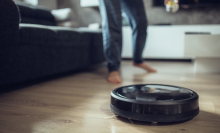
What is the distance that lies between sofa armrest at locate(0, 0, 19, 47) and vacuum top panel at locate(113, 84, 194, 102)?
1.93 feet

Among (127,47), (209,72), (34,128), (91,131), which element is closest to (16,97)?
(34,128)

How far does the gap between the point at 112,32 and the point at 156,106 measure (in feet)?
2.71

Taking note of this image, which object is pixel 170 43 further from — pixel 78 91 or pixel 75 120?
pixel 75 120

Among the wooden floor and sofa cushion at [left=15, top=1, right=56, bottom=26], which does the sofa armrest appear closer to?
the wooden floor

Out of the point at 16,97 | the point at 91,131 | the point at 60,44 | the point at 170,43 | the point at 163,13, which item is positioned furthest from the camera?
the point at 163,13

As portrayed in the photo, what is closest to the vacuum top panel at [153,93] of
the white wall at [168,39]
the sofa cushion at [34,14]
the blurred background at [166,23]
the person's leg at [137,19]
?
the person's leg at [137,19]

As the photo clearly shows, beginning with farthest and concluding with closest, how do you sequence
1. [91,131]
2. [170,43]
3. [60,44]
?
[170,43], [60,44], [91,131]

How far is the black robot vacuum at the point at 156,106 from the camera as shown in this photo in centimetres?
57

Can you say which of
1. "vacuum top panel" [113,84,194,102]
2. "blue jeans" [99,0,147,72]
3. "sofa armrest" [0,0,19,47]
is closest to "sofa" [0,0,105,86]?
"sofa armrest" [0,0,19,47]

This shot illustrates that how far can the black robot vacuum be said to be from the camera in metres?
0.57

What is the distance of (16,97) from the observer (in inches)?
35.8

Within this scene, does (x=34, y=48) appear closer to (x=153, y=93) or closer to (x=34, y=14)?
(x=153, y=93)

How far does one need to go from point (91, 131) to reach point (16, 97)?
0.52 meters

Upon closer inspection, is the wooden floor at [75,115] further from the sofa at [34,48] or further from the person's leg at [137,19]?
the person's leg at [137,19]
